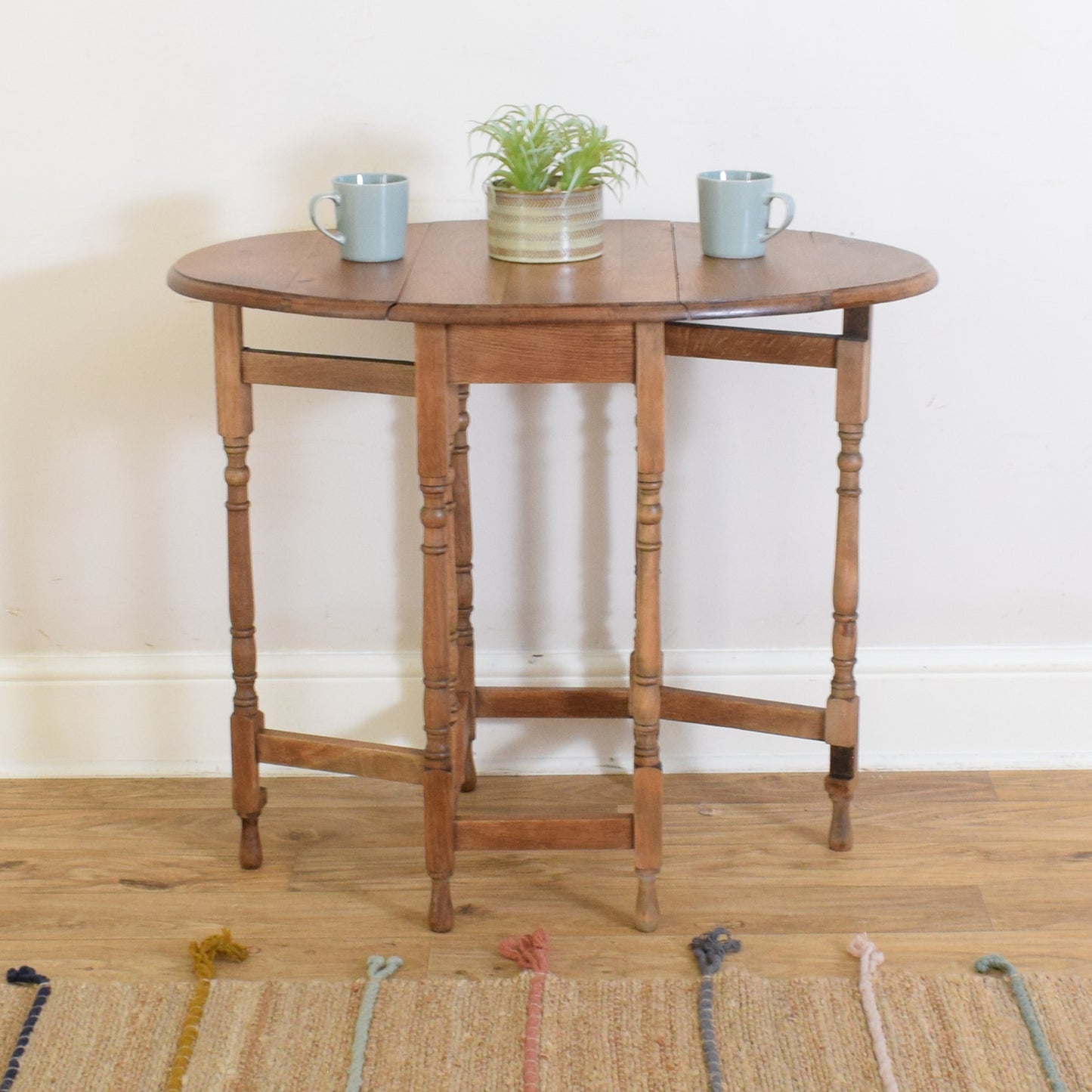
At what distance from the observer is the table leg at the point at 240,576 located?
1.58 metres

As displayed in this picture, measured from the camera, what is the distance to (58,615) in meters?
2.02

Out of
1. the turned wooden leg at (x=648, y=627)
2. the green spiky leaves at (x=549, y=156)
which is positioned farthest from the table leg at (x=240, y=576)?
the turned wooden leg at (x=648, y=627)

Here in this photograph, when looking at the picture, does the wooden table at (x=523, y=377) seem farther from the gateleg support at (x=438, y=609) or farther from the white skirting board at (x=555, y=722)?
the white skirting board at (x=555, y=722)

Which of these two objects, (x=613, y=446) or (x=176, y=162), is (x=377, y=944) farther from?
(x=176, y=162)

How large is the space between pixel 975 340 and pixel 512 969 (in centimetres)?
103

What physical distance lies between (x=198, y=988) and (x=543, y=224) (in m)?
0.93

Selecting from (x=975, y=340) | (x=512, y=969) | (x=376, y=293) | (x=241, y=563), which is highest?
(x=376, y=293)

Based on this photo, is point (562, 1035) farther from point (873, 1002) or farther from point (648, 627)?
point (648, 627)

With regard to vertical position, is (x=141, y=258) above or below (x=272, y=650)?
above

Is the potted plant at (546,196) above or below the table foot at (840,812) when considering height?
above

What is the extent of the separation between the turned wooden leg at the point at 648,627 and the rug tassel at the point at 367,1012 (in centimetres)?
30

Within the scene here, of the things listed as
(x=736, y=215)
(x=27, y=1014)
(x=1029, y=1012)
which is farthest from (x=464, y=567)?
(x=1029, y=1012)

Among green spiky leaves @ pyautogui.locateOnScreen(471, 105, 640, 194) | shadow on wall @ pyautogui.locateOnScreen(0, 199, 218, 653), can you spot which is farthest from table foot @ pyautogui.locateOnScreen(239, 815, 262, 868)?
green spiky leaves @ pyautogui.locateOnScreen(471, 105, 640, 194)

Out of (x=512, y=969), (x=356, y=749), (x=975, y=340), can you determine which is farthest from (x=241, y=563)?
(x=975, y=340)
